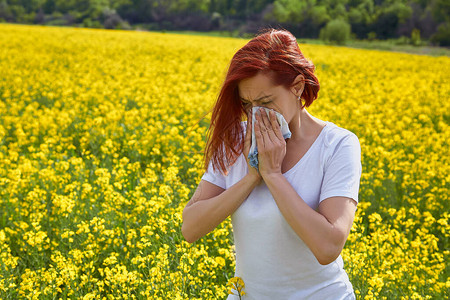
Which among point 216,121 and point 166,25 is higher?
point 216,121

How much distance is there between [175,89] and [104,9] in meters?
58.3

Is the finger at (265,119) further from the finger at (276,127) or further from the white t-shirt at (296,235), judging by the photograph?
the white t-shirt at (296,235)

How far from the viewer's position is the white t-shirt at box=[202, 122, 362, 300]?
68.2 inches

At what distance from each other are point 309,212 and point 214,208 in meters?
0.37

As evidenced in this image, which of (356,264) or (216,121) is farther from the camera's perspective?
(356,264)

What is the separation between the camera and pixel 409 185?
15.8 feet

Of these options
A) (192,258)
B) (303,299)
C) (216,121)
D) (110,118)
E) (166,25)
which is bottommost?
(166,25)

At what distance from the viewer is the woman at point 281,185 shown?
1.65 meters

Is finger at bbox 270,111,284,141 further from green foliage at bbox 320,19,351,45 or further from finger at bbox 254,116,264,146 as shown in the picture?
green foliage at bbox 320,19,351,45

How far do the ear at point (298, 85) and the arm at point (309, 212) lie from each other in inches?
8.2

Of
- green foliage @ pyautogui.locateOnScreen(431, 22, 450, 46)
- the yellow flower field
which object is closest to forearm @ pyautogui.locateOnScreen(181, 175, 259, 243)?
the yellow flower field

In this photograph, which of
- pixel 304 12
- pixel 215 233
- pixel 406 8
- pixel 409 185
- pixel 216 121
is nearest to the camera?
pixel 216 121

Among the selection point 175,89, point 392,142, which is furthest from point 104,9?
point 392,142

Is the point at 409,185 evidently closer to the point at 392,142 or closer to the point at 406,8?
the point at 392,142
